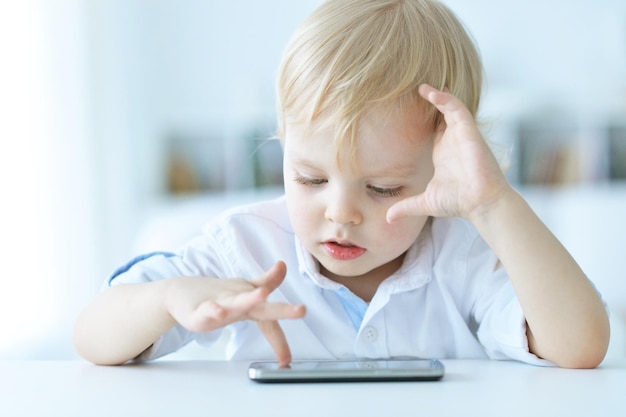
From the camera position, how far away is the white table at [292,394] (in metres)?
0.61

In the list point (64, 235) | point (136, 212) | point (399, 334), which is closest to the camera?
point (399, 334)

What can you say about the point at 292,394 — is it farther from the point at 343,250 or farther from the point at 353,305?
the point at 353,305

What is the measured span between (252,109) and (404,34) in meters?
3.50

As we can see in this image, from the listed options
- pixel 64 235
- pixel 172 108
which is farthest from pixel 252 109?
pixel 64 235

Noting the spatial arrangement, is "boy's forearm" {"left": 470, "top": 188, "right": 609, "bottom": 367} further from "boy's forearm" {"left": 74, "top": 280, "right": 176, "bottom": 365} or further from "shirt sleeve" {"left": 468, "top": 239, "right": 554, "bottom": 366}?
"boy's forearm" {"left": 74, "top": 280, "right": 176, "bottom": 365}

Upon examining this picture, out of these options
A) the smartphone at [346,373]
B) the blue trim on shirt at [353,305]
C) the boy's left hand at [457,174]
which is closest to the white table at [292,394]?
the smartphone at [346,373]

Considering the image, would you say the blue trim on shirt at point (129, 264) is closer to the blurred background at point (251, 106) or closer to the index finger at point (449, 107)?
the index finger at point (449, 107)

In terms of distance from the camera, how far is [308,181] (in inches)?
37.8

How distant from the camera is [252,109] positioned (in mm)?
4438

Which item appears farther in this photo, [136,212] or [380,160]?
[136,212]

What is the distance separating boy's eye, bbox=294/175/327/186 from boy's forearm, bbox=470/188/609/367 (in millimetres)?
184

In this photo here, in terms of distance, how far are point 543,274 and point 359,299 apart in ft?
0.93

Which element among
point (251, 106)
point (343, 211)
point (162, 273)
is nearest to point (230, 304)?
point (343, 211)

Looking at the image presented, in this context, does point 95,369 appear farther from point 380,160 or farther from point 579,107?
point 579,107
